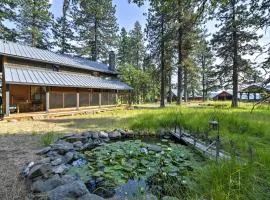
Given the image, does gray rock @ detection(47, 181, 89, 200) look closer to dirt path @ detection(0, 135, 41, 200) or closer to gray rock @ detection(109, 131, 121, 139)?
dirt path @ detection(0, 135, 41, 200)

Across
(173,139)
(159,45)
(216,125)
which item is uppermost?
(159,45)

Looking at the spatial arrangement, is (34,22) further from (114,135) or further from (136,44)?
(114,135)

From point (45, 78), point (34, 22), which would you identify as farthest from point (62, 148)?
point (34, 22)

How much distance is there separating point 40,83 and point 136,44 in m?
36.9

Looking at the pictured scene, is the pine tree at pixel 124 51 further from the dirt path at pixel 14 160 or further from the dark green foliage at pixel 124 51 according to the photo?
the dirt path at pixel 14 160

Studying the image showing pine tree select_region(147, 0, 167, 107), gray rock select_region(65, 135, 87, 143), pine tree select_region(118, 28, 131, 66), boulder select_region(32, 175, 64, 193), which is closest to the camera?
boulder select_region(32, 175, 64, 193)

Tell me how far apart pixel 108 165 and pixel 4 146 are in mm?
3976

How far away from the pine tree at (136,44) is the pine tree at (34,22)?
20642 millimetres

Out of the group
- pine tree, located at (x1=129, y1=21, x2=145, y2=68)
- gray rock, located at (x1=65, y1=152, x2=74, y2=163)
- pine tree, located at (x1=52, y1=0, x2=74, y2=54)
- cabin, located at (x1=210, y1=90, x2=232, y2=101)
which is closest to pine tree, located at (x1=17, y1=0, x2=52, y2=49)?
pine tree, located at (x1=52, y1=0, x2=74, y2=54)

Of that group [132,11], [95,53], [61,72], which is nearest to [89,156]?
[132,11]

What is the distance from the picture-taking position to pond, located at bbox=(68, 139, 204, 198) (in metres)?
4.64

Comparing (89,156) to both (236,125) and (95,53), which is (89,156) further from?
(95,53)

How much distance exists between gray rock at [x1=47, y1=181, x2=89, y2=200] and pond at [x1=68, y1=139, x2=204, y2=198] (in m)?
0.66

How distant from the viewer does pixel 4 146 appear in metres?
7.86
